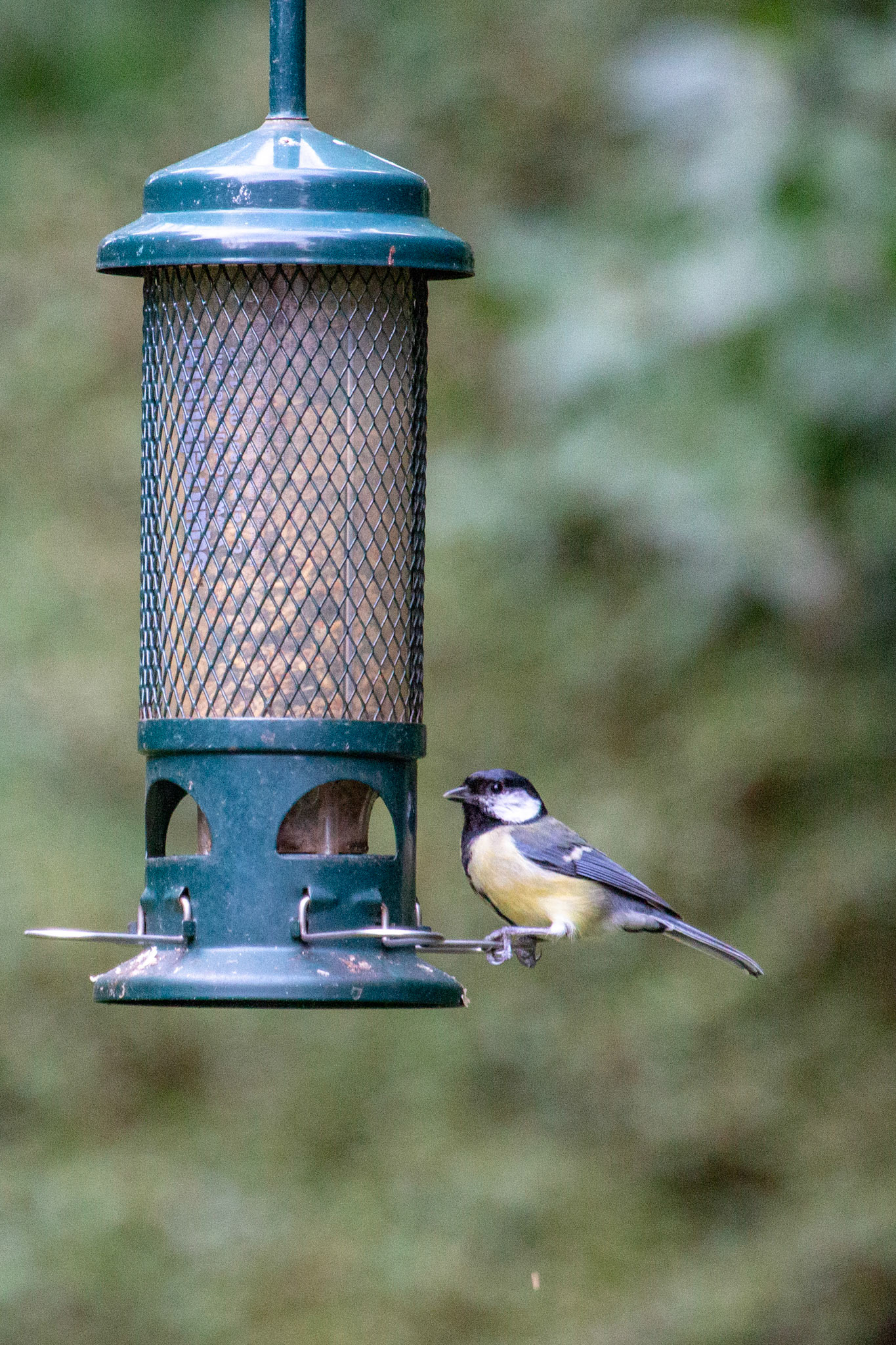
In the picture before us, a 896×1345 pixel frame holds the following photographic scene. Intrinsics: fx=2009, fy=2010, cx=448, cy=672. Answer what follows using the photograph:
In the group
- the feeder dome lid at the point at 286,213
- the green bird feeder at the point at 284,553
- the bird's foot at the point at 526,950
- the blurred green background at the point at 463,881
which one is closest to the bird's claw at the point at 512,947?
the bird's foot at the point at 526,950

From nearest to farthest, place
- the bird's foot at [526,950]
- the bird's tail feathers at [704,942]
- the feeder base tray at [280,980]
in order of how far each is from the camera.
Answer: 1. the feeder base tray at [280,980]
2. the bird's tail feathers at [704,942]
3. the bird's foot at [526,950]

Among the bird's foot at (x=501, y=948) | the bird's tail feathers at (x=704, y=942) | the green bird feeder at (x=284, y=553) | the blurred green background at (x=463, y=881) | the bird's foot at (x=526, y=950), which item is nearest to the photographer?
the green bird feeder at (x=284, y=553)

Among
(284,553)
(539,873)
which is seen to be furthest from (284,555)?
(539,873)

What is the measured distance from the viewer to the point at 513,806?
478 centimetres

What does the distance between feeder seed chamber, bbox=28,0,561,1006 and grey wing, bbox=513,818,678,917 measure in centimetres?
32

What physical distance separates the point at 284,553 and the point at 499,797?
924mm

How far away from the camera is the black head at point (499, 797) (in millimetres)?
4754

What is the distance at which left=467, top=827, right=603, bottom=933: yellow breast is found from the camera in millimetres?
4672

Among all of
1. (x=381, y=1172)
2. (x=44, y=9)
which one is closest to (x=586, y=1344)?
(x=381, y=1172)

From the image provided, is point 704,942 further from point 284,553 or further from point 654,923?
point 284,553

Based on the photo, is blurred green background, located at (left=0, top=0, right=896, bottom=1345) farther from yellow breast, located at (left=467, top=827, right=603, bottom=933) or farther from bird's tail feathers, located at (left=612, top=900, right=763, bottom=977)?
yellow breast, located at (left=467, top=827, right=603, bottom=933)

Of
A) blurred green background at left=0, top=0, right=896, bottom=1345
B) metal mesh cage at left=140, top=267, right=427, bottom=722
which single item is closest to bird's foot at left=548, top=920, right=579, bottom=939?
metal mesh cage at left=140, top=267, right=427, bottom=722

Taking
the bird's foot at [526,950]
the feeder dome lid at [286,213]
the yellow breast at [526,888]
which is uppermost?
the feeder dome lid at [286,213]

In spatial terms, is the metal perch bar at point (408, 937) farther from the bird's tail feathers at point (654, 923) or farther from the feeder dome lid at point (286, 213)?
the feeder dome lid at point (286, 213)
